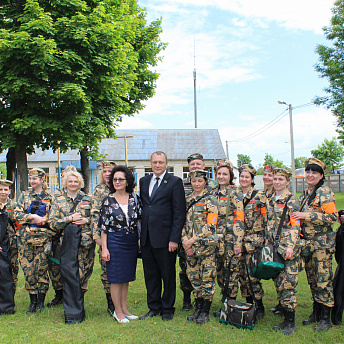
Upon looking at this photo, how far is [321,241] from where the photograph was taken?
175 inches

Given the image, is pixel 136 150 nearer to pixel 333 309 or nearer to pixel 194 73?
pixel 194 73

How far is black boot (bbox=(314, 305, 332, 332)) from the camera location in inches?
171

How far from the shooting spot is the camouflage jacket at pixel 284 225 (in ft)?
14.0

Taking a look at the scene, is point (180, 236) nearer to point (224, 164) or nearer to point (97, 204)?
point (224, 164)

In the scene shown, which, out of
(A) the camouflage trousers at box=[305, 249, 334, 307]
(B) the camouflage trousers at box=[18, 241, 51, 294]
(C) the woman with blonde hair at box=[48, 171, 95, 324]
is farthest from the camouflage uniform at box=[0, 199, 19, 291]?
(A) the camouflage trousers at box=[305, 249, 334, 307]

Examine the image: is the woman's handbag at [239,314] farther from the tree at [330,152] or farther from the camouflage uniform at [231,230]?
the tree at [330,152]

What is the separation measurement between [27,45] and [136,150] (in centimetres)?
2359

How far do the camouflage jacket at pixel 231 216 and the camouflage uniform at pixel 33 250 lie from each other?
2540 millimetres

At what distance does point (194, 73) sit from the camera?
47500 millimetres

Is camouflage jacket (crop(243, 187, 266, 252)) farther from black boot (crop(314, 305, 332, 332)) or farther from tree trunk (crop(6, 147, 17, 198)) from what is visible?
tree trunk (crop(6, 147, 17, 198))

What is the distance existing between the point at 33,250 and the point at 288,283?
3615mm

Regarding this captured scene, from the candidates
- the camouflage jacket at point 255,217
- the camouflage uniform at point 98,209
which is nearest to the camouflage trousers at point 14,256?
the camouflage uniform at point 98,209

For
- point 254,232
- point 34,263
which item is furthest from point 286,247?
point 34,263

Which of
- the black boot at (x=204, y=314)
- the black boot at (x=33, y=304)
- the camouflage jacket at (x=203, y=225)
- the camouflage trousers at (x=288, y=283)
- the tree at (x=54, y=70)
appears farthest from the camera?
the tree at (x=54, y=70)
